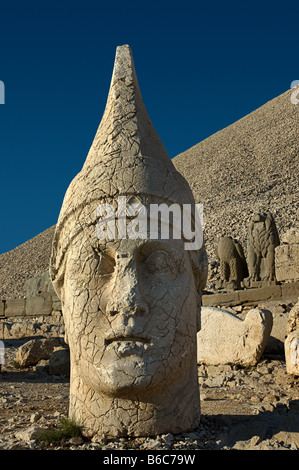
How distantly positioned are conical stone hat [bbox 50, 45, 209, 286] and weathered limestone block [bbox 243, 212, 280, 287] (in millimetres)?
9295

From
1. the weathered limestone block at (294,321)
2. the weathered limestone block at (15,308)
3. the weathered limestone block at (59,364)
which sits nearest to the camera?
the weathered limestone block at (294,321)

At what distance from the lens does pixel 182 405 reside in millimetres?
3422

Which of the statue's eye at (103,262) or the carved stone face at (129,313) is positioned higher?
the statue's eye at (103,262)

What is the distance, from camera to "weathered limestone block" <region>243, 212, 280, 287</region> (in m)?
12.7

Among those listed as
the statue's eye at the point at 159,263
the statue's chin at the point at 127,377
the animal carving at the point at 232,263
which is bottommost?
the statue's chin at the point at 127,377

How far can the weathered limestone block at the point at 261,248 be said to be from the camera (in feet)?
41.8

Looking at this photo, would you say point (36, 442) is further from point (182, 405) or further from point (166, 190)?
point (166, 190)

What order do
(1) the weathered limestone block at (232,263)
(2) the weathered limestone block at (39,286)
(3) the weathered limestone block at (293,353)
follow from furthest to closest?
1. (2) the weathered limestone block at (39,286)
2. (1) the weathered limestone block at (232,263)
3. (3) the weathered limestone block at (293,353)

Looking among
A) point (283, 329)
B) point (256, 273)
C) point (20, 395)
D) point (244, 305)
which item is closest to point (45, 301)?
point (256, 273)

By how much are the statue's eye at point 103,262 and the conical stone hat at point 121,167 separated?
0.75ft

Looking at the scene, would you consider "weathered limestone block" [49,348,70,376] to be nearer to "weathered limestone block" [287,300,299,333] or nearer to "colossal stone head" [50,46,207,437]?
"weathered limestone block" [287,300,299,333]

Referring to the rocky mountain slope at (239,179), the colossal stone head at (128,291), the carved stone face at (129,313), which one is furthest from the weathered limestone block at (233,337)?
the rocky mountain slope at (239,179)

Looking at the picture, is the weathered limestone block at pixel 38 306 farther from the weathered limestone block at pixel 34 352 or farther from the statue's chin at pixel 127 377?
the statue's chin at pixel 127 377

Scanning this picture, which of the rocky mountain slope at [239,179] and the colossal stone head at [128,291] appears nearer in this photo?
the colossal stone head at [128,291]
